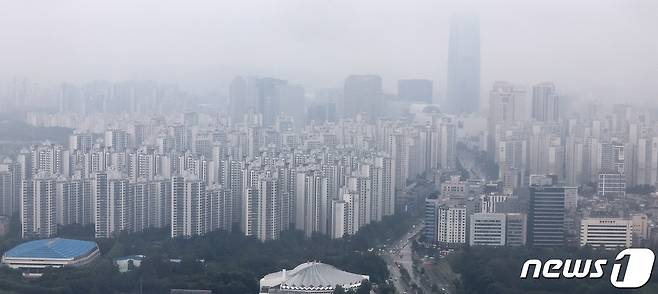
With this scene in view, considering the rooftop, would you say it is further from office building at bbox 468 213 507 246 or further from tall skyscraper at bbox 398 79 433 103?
tall skyscraper at bbox 398 79 433 103

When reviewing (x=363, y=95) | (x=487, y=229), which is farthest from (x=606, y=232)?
(x=363, y=95)

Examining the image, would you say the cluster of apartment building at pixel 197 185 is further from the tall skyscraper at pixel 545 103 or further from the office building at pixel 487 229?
the tall skyscraper at pixel 545 103

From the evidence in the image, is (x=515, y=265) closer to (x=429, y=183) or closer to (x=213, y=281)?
(x=213, y=281)

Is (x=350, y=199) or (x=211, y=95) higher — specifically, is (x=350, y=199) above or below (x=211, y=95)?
below

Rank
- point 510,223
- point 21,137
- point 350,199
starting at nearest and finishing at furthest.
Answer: point 510,223, point 350,199, point 21,137

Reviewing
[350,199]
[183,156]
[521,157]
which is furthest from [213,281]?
[521,157]

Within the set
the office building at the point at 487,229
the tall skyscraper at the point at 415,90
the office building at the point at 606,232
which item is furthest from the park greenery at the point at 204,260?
the tall skyscraper at the point at 415,90
